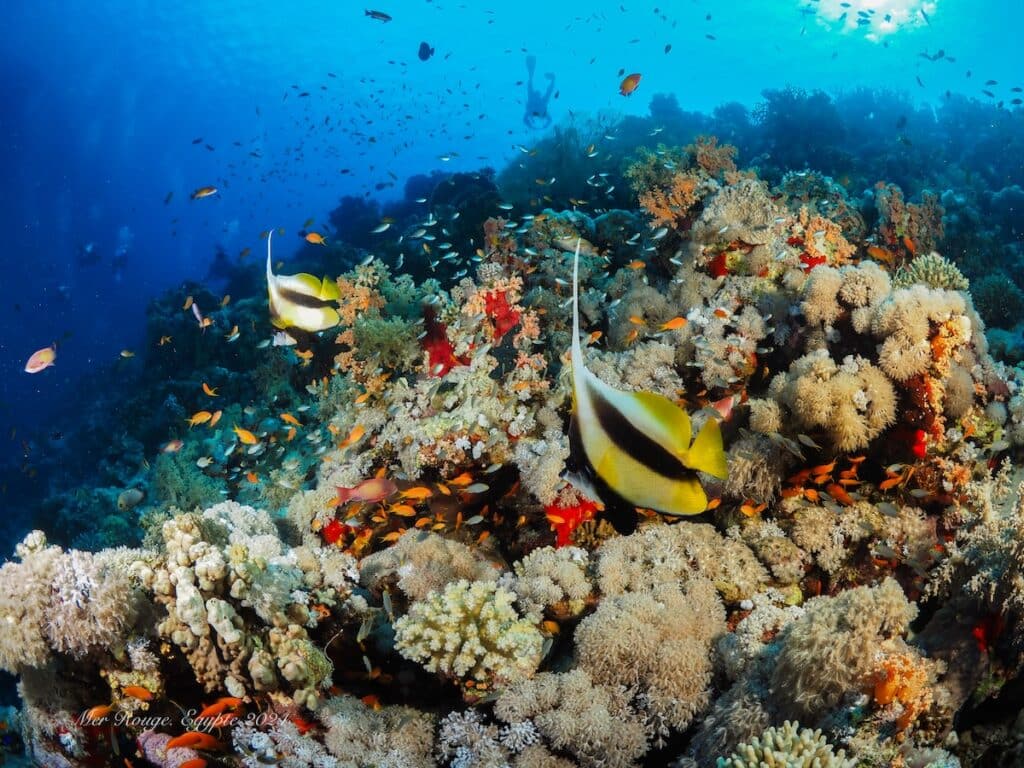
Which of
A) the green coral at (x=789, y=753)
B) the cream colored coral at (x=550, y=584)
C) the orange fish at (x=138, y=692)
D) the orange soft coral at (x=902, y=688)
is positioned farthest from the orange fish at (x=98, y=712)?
the orange soft coral at (x=902, y=688)

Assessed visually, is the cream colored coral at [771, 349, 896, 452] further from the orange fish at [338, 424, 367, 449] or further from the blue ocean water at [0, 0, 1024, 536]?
the blue ocean water at [0, 0, 1024, 536]

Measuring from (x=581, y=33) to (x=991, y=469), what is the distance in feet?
348

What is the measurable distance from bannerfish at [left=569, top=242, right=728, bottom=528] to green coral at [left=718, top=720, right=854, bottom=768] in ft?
5.37

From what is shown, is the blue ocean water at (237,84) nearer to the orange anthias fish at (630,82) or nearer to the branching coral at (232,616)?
the orange anthias fish at (630,82)

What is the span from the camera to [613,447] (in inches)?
47.4

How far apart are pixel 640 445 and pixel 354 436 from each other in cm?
503

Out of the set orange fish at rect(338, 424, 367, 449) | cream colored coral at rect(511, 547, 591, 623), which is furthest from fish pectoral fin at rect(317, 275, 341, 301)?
orange fish at rect(338, 424, 367, 449)

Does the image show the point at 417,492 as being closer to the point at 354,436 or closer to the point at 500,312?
the point at 354,436

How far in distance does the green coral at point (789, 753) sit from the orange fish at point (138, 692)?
3143 millimetres

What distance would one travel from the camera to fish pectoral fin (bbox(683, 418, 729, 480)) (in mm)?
1188

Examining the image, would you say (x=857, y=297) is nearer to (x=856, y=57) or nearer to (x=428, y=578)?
(x=428, y=578)

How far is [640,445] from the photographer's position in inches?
47.1

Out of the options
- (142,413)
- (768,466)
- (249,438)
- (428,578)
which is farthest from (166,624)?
(142,413)

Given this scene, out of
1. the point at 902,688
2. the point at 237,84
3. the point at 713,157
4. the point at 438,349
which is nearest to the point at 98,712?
the point at 902,688
